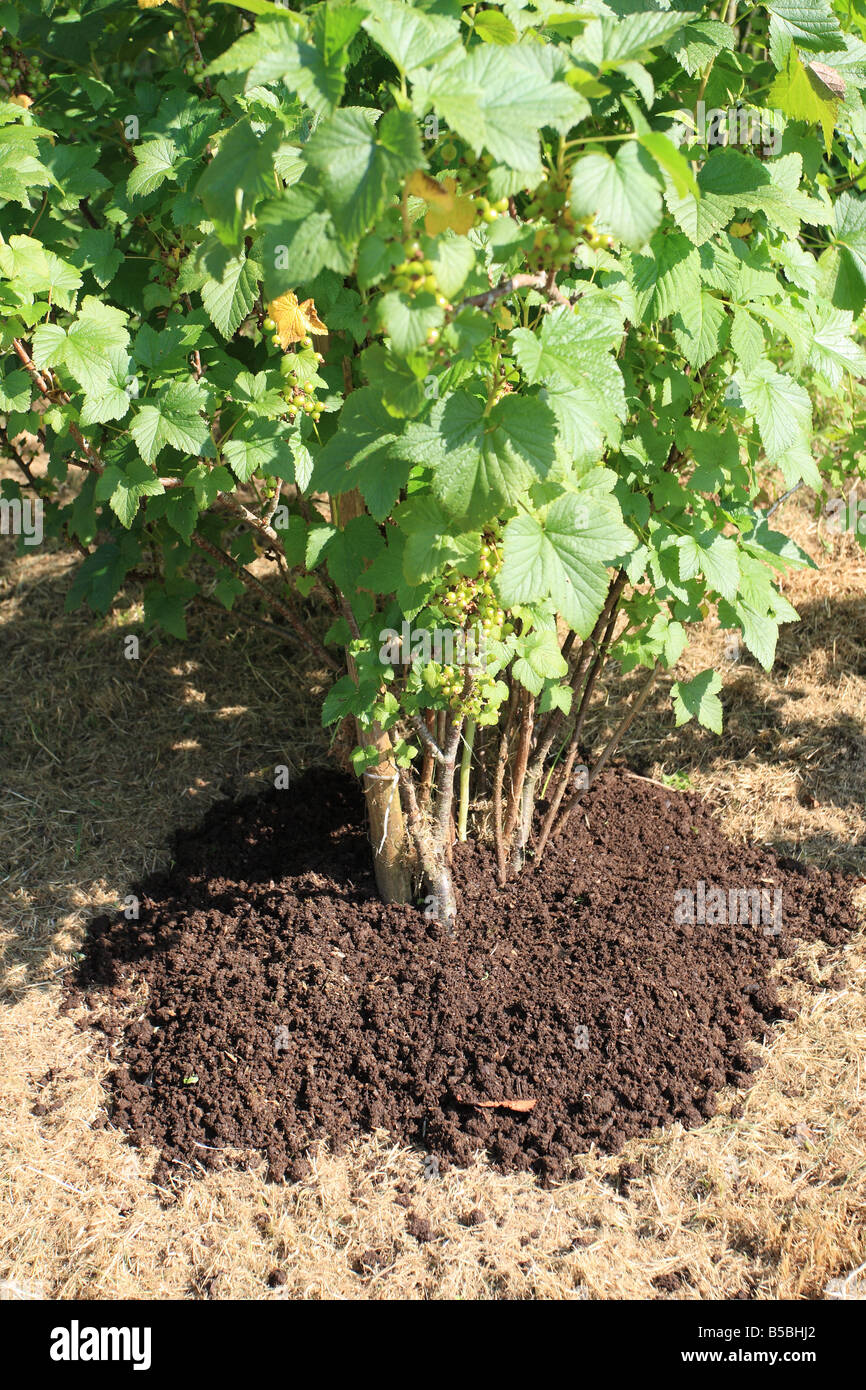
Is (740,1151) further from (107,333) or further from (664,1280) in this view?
(107,333)

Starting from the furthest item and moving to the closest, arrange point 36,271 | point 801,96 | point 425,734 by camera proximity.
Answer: point 425,734, point 36,271, point 801,96


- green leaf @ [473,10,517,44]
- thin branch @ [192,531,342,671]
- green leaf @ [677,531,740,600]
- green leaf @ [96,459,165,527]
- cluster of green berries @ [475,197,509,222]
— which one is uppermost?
green leaf @ [473,10,517,44]

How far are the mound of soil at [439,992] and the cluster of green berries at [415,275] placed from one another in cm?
172

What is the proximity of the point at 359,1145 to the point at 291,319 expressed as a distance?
69.4 inches

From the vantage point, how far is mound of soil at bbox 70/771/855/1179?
7.90 ft

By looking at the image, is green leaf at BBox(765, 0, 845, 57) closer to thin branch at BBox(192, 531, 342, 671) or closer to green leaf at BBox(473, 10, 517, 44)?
green leaf at BBox(473, 10, 517, 44)

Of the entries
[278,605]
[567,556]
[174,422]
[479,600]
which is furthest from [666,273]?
[278,605]

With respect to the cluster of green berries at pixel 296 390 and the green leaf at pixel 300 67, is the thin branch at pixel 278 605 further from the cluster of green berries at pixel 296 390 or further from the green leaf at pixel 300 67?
the green leaf at pixel 300 67

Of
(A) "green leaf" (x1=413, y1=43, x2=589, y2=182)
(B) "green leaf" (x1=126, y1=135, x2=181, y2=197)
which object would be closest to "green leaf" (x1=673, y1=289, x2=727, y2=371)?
(A) "green leaf" (x1=413, y1=43, x2=589, y2=182)

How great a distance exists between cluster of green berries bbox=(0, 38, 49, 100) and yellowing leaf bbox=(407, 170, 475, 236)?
5.35 feet

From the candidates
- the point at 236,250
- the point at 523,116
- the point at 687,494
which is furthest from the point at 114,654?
the point at 523,116

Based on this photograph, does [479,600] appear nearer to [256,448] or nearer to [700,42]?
[256,448]

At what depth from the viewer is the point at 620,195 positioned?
137 centimetres

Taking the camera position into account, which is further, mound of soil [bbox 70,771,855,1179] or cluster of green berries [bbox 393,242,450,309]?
mound of soil [bbox 70,771,855,1179]
